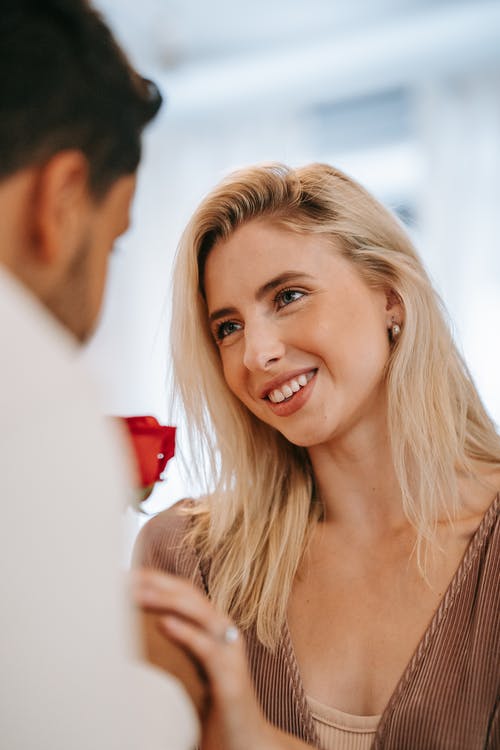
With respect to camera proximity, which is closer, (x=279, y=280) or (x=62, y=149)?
(x=62, y=149)

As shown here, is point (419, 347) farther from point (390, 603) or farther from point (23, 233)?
point (23, 233)

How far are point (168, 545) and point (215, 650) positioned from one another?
676mm

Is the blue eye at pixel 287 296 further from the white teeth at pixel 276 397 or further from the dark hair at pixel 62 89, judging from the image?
the dark hair at pixel 62 89

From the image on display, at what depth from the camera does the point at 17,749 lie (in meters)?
0.50

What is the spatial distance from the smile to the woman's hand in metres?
0.52

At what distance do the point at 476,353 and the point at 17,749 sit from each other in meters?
3.03

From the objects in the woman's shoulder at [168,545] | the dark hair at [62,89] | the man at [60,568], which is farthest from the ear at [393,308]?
the man at [60,568]

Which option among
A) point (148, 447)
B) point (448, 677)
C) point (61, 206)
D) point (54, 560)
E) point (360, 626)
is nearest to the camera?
point (54, 560)

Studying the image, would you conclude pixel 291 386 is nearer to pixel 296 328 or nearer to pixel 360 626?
pixel 296 328

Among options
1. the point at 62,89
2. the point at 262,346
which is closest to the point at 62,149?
the point at 62,89

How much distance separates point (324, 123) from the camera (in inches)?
152

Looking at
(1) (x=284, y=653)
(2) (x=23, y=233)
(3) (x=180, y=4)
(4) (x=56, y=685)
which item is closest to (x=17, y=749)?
(4) (x=56, y=685)

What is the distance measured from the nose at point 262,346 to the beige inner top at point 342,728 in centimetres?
52

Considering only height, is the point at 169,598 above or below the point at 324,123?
below
